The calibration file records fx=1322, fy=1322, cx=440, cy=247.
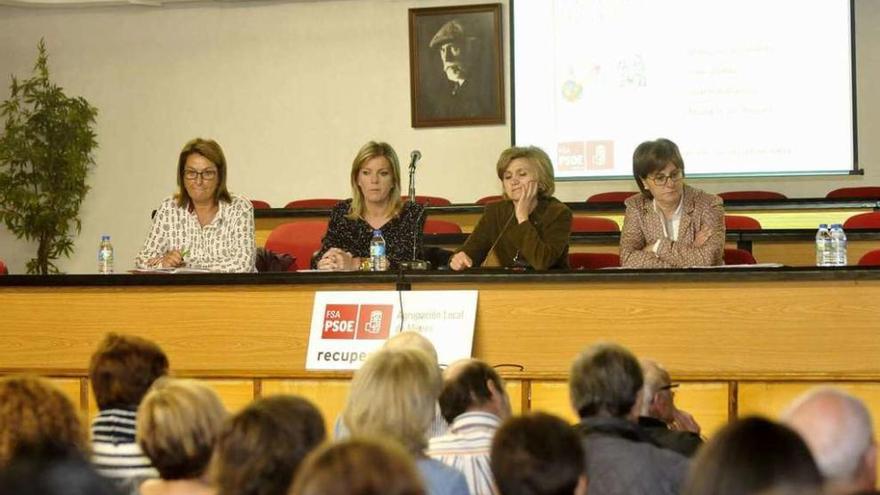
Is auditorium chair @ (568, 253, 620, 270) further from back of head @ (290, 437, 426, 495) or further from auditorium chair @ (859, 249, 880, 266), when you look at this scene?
back of head @ (290, 437, 426, 495)

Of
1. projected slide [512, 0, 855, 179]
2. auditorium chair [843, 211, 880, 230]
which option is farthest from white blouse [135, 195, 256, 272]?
projected slide [512, 0, 855, 179]

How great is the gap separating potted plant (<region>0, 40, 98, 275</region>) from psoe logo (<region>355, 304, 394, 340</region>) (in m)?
6.39

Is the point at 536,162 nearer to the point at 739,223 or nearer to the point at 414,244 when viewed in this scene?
the point at 414,244

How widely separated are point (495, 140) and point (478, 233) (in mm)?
4771

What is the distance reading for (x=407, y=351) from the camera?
3109mm

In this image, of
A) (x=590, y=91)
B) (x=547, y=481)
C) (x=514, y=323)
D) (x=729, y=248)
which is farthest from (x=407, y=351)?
(x=590, y=91)

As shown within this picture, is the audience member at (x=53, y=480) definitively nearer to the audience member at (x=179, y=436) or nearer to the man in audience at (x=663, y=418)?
the audience member at (x=179, y=436)

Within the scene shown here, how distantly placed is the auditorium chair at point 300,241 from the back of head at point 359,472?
198 inches

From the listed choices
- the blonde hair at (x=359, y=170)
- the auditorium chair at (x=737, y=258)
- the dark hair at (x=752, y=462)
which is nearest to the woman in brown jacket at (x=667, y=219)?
the auditorium chair at (x=737, y=258)

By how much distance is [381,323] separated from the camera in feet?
16.8

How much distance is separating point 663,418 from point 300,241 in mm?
3331

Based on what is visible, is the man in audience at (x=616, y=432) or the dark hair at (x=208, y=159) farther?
the dark hair at (x=208, y=159)

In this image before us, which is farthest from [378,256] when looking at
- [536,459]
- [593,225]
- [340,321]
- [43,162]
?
[43,162]

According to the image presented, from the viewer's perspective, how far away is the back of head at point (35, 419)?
2691 millimetres
